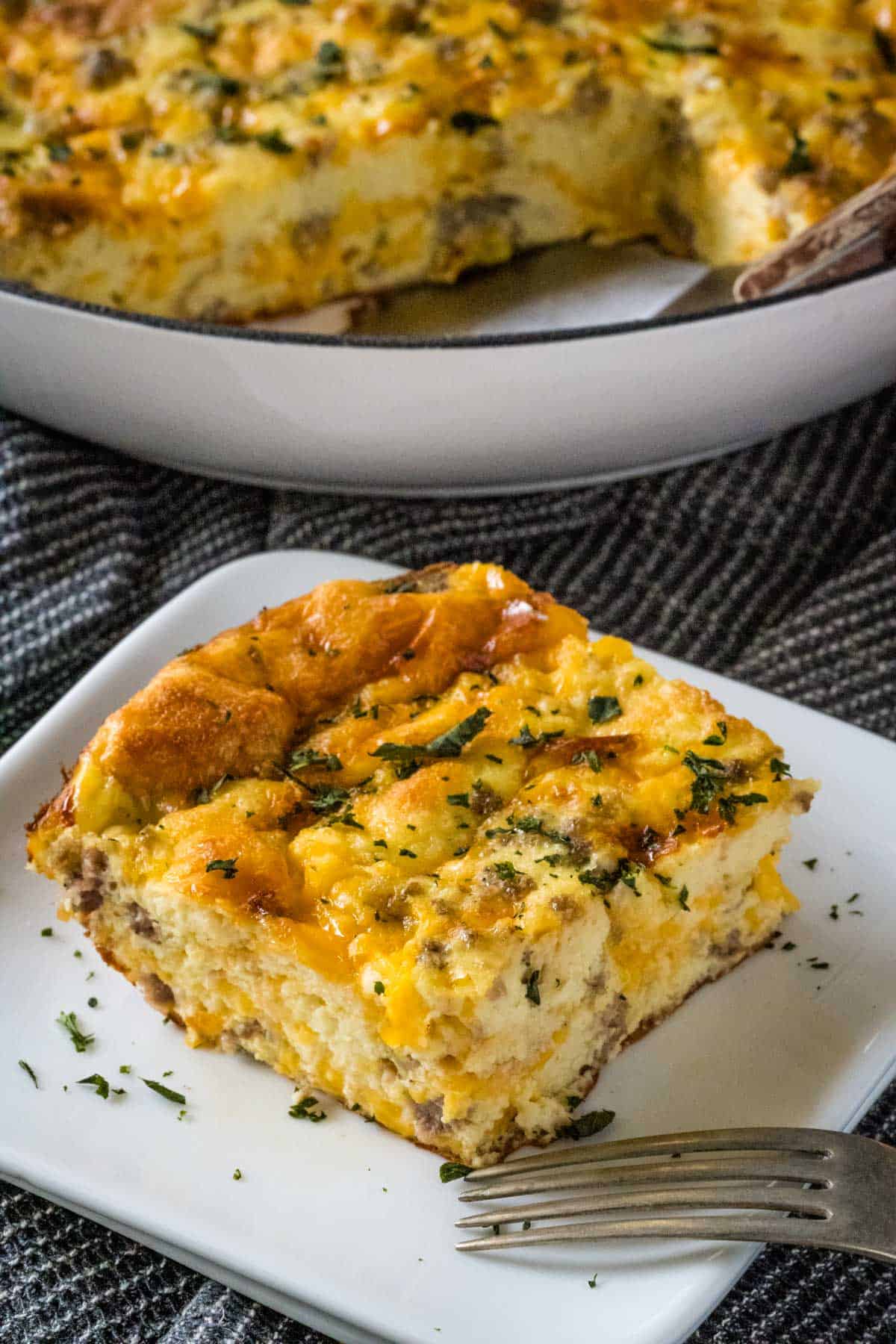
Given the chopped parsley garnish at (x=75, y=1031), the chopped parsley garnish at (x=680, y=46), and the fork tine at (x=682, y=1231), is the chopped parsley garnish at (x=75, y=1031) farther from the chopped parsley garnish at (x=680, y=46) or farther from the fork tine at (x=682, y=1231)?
the chopped parsley garnish at (x=680, y=46)

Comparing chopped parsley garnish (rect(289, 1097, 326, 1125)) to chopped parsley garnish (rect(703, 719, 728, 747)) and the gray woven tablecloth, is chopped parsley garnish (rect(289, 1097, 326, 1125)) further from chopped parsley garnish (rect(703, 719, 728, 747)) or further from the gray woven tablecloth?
the gray woven tablecloth

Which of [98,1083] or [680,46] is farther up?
[680,46]

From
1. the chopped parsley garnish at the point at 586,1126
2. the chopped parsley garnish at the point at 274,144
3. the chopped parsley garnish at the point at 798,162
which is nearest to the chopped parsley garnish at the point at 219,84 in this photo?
the chopped parsley garnish at the point at 274,144

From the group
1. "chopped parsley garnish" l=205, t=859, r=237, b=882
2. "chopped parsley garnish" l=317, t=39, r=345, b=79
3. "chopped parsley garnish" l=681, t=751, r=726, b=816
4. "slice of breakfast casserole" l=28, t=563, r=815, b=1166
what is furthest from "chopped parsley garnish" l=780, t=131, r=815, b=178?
"chopped parsley garnish" l=205, t=859, r=237, b=882

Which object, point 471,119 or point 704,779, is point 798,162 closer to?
point 471,119

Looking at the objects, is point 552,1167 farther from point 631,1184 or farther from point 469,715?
point 469,715

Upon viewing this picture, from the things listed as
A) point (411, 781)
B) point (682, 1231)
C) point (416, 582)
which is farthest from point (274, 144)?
point (682, 1231)
